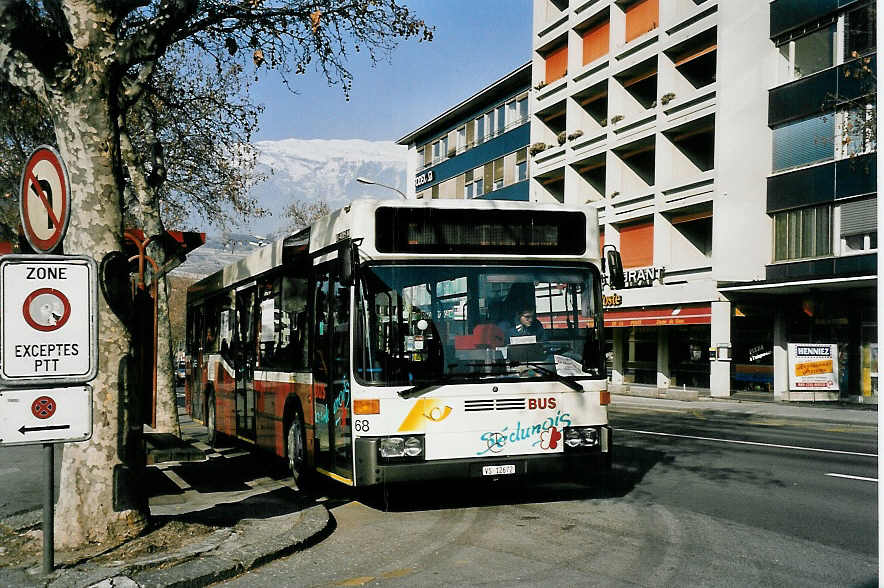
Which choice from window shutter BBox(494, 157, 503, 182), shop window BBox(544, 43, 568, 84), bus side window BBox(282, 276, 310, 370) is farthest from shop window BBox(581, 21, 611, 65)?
bus side window BBox(282, 276, 310, 370)

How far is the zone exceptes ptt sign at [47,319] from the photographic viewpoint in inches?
219

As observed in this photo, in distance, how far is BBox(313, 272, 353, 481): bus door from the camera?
325 inches

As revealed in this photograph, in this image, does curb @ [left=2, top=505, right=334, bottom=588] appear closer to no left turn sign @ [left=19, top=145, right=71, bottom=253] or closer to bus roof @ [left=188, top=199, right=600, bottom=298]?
no left turn sign @ [left=19, top=145, right=71, bottom=253]

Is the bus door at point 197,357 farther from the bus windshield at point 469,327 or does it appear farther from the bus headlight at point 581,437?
the bus headlight at point 581,437

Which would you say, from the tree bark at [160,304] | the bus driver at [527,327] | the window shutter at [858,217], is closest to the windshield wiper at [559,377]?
the bus driver at [527,327]

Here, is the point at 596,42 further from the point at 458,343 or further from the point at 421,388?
the point at 421,388

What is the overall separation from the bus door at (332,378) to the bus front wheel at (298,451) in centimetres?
68

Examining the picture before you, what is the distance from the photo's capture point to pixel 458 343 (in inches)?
320

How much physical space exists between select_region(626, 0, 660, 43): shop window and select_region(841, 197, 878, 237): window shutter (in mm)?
13360

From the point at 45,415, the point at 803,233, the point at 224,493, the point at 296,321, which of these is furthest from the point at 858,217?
the point at 45,415

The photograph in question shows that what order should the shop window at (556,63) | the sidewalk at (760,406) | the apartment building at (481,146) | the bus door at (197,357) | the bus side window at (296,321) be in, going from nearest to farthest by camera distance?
the bus side window at (296,321), the bus door at (197,357), the sidewalk at (760,406), the shop window at (556,63), the apartment building at (481,146)

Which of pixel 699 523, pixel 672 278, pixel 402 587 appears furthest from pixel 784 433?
pixel 672 278

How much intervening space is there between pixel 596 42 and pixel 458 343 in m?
36.8

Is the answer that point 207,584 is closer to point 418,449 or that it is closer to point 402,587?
point 402,587
